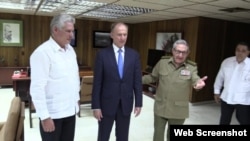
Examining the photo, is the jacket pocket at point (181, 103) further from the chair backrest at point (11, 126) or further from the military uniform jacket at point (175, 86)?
the chair backrest at point (11, 126)

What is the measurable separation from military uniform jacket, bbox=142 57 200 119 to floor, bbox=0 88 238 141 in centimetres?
123

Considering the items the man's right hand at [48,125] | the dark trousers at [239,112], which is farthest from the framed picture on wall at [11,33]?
the dark trousers at [239,112]

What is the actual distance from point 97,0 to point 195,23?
2.49 metres

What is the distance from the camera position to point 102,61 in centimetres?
203

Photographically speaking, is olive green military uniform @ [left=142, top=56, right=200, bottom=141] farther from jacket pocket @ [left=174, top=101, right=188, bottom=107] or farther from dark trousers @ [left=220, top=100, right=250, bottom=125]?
dark trousers @ [left=220, top=100, right=250, bottom=125]

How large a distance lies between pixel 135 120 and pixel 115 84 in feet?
7.43

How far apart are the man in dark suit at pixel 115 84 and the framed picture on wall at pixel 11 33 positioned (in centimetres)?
557

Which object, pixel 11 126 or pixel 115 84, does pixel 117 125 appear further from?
pixel 11 126

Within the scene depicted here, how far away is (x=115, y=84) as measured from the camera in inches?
80.4

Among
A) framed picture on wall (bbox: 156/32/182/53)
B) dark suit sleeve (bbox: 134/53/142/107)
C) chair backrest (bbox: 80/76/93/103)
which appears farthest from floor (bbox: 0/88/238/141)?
framed picture on wall (bbox: 156/32/182/53)

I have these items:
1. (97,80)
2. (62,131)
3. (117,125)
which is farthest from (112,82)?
(62,131)

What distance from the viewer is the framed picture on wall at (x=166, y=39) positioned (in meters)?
5.84

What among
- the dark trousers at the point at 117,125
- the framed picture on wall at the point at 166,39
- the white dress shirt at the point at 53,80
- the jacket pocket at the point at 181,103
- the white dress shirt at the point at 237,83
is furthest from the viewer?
the framed picture on wall at the point at 166,39

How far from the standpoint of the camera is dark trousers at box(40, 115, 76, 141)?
1777 millimetres
